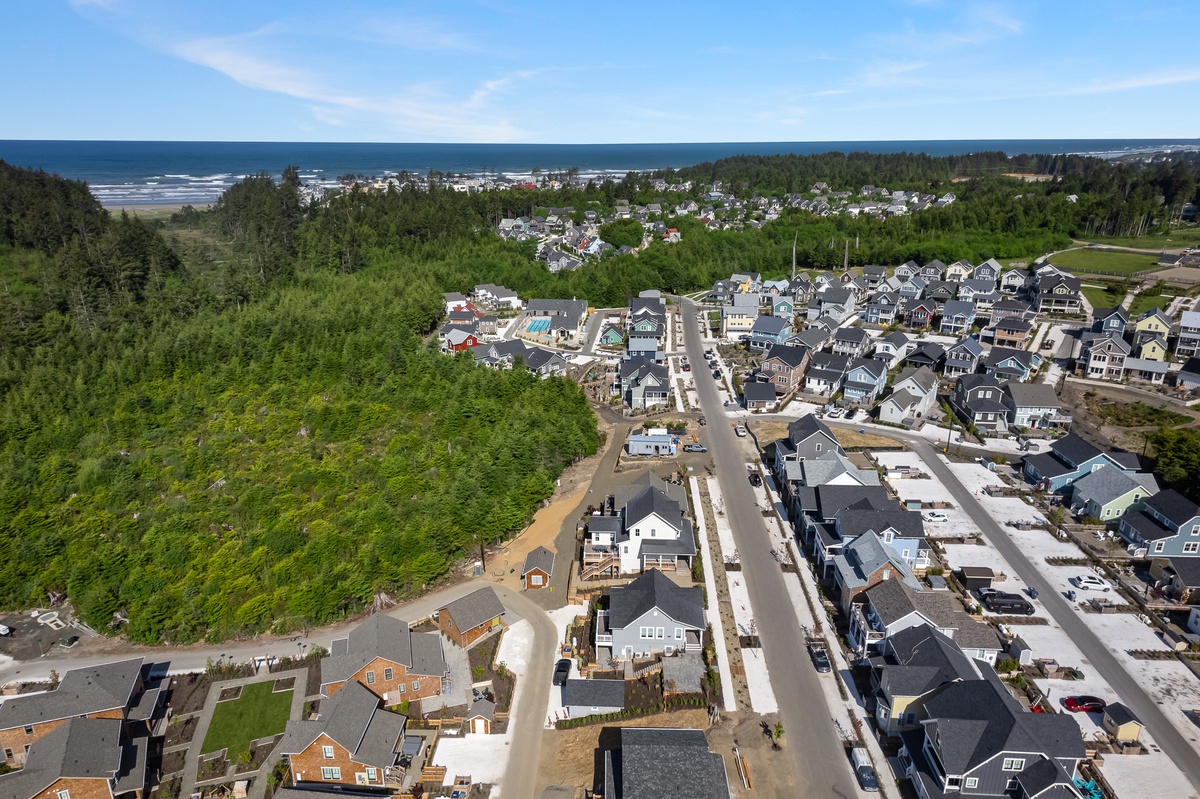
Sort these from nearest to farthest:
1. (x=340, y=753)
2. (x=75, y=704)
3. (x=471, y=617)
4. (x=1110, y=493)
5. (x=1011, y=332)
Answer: (x=340, y=753) < (x=75, y=704) < (x=471, y=617) < (x=1110, y=493) < (x=1011, y=332)

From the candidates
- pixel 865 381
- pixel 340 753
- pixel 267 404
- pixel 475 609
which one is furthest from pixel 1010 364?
pixel 267 404

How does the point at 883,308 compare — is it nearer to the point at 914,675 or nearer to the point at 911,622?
the point at 911,622

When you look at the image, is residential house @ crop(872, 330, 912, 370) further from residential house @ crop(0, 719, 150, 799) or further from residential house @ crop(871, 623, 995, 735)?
residential house @ crop(0, 719, 150, 799)

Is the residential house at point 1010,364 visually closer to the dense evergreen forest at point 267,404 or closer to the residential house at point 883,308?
the residential house at point 883,308

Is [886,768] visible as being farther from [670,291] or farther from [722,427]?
[670,291]

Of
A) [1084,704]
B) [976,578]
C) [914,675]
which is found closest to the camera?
[914,675]

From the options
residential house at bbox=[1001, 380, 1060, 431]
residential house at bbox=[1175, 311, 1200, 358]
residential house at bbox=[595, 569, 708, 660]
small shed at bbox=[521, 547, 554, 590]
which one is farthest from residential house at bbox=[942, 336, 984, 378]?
small shed at bbox=[521, 547, 554, 590]
